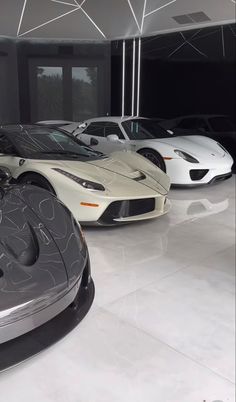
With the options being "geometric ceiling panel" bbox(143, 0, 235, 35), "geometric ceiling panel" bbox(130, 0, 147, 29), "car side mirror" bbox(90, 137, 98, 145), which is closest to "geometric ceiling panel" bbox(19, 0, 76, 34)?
"geometric ceiling panel" bbox(130, 0, 147, 29)

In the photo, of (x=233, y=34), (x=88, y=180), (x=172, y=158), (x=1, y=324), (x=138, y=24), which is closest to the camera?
(x=1, y=324)

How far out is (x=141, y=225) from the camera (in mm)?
3834

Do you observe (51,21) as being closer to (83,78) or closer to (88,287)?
(83,78)

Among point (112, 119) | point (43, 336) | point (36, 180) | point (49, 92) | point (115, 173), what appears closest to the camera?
point (43, 336)

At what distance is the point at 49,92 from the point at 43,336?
146 inches

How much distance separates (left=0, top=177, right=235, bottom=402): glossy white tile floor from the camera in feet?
5.40

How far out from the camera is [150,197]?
364cm

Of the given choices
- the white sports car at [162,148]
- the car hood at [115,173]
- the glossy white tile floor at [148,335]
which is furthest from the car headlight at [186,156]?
the glossy white tile floor at [148,335]

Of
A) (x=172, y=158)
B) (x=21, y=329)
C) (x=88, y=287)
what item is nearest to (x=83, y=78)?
(x=172, y=158)

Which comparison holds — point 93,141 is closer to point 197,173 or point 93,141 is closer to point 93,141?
point 93,141

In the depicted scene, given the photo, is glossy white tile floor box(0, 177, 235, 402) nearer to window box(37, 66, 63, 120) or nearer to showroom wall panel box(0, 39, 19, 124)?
showroom wall panel box(0, 39, 19, 124)

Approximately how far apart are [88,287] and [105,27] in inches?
168

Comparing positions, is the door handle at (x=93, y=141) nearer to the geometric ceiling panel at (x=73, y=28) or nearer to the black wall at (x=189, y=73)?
the geometric ceiling panel at (x=73, y=28)

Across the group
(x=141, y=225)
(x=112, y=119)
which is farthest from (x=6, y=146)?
(x=112, y=119)
